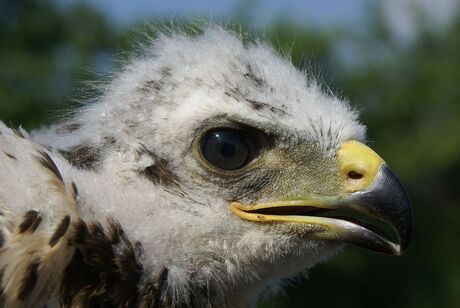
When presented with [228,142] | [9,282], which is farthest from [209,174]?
[9,282]

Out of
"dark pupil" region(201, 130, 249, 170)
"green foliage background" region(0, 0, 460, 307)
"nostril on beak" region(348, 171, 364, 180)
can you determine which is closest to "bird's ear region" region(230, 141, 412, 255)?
"nostril on beak" region(348, 171, 364, 180)

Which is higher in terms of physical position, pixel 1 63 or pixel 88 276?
pixel 1 63

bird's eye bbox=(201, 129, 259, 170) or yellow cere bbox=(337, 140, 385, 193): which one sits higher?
yellow cere bbox=(337, 140, 385, 193)

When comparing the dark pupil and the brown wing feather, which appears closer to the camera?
the brown wing feather

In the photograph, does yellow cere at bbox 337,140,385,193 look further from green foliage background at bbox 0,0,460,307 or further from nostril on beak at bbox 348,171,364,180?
green foliage background at bbox 0,0,460,307

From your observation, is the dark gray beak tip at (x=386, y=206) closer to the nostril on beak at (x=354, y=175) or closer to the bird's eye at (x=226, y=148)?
the nostril on beak at (x=354, y=175)

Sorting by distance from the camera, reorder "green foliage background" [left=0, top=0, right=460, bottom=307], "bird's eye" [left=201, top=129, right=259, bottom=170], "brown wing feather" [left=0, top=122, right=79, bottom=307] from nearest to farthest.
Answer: "brown wing feather" [left=0, top=122, right=79, bottom=307] → "bird's eye" [left=201, top=129, right=259, bottom=170] → "green foliage background" [left=0, top=0, right=460, bottom=307]

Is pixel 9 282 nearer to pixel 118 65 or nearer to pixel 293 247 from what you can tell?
pixel 293 247

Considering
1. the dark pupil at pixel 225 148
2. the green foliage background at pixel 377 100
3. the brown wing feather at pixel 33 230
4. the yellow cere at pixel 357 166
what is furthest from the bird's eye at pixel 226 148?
the green foliage background at pixel 377 100

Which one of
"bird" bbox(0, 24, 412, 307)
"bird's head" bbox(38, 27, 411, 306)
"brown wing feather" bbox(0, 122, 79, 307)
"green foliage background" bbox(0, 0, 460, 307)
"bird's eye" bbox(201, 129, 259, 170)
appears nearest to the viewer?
"brown wing feather" bbox(0, 122, 79, 307)
